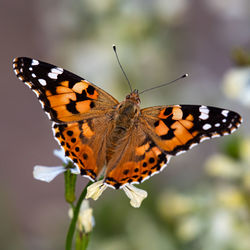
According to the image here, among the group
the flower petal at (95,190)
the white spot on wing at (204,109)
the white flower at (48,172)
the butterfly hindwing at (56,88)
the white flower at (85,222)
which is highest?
the butterfly hindwing at (56,88)

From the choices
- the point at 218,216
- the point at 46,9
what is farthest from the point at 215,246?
the point at 46,9

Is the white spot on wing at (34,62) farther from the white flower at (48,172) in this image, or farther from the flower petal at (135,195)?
the flower petal at (135,195)

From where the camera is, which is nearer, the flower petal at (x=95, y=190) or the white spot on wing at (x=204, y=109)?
the flower petal at (x=95, y=190)

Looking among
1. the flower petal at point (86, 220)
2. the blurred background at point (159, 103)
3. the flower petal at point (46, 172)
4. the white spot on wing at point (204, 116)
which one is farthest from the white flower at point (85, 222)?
the blurred background at point (159, 103)

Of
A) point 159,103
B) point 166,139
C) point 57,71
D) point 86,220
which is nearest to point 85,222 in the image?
point 86,220

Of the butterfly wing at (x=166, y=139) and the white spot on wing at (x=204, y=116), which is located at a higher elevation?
the white spot on wing at (x=204, y=116)

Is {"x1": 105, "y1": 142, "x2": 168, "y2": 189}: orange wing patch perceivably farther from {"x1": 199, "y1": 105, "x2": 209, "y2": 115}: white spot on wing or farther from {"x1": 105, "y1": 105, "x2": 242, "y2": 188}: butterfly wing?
{"x1": 199, "y1": 105, "x2": 209, "y2": 115}: white spot on wing
